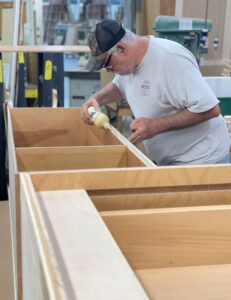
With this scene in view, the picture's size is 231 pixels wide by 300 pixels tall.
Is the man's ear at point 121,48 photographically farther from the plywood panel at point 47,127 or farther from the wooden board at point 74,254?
the wooden board at point 74,254

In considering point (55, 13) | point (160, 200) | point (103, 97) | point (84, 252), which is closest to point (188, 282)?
point (160, 200)

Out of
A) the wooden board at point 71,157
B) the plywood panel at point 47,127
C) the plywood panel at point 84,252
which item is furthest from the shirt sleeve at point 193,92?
the plywood panel at point 47,127

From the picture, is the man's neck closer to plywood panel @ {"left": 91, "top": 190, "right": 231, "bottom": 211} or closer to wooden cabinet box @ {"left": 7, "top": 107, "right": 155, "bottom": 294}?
wooden cabinet box @ {"left": 7, "top": 107, "right": 155, "bottom": 294}

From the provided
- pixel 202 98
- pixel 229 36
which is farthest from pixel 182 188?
pixel 229 36

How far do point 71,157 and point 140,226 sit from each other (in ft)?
3.60

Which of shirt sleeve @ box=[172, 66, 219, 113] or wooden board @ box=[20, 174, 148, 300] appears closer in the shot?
wooden board @ box=[20, 174, 148, 300]

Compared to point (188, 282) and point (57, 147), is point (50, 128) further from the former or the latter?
point (188, 282)

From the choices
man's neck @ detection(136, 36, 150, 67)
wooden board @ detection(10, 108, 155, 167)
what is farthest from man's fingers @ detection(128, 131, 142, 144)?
wooden board @ detection(10, 108, 155, 167)

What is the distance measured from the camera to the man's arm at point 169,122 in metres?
1.93

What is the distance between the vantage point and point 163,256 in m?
1.10

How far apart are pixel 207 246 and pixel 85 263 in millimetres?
457

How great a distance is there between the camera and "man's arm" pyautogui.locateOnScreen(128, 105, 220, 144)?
6.33 feet

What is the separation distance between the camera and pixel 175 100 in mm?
1978

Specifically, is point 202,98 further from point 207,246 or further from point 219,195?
point 207,246
